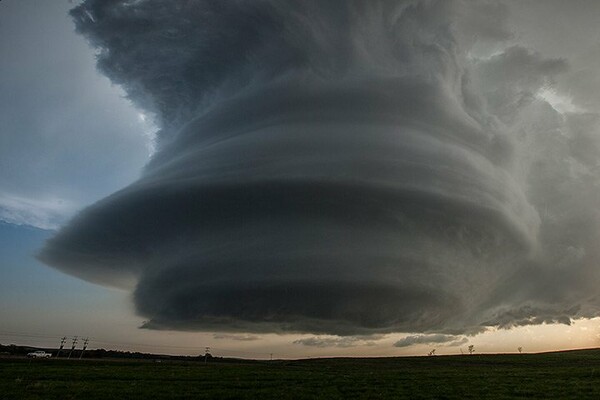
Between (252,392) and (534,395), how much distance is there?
28.0 metres

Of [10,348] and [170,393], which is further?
[10,348]

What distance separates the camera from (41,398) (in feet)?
119

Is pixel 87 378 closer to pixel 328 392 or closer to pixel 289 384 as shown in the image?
pixel 289 384

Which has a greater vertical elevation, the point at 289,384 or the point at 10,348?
the point at 10,348

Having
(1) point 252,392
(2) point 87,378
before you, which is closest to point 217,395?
(1) point 252,392

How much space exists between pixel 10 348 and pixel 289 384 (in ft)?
485

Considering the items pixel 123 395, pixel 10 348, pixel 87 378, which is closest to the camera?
pixel 123 395

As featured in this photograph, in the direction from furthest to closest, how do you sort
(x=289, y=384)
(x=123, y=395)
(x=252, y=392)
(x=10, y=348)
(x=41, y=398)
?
(x=10, y=348), (x=289, y=384), (x=252, y=392), (x=123, y=395), (x=41, y=398)

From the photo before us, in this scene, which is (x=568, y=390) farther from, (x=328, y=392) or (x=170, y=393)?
(x=170, y=393)

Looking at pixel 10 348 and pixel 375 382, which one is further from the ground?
pixel 10 348

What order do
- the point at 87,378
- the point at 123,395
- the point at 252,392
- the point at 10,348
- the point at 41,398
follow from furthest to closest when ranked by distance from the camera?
the point at 10,348
the point at 87,378
the point at 252,392
the point at 123,395
the point at 41,398

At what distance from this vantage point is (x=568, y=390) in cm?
4516

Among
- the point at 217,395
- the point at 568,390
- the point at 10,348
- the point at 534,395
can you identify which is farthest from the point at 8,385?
the point at 10,348

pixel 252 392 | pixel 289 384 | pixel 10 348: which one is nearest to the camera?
pixel 252 392
